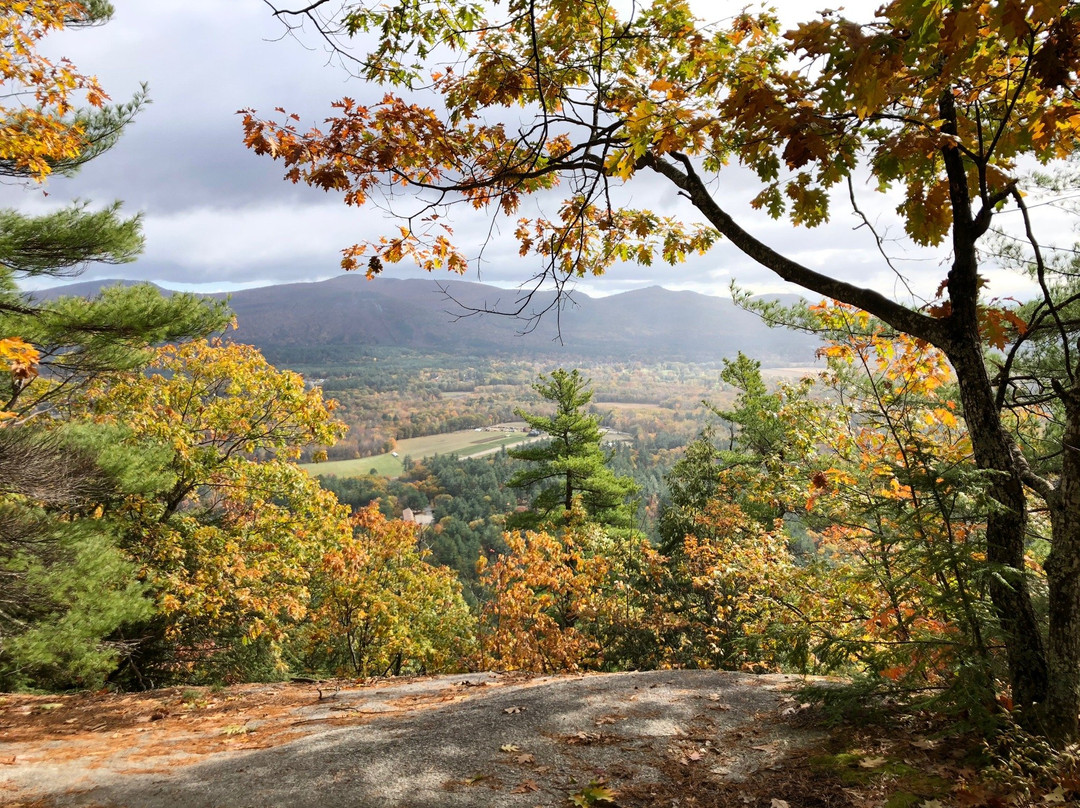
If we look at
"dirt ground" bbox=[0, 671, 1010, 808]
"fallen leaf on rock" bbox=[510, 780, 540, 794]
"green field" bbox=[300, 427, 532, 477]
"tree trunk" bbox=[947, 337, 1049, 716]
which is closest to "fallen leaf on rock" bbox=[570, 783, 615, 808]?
"dirt ground" bbox=[0, 671, 1010, 808]

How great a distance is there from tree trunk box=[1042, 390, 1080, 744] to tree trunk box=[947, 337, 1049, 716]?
0.10m

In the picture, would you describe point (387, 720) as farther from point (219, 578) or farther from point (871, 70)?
point (219, 578)

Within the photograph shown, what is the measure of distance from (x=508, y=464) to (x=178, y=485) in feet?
227

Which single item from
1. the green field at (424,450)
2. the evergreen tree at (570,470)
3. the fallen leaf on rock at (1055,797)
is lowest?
the green field at (424,450)

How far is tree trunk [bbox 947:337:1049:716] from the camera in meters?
2.80

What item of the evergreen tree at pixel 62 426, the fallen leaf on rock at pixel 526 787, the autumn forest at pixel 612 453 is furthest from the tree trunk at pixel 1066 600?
the evergreen tree at pixel 62 426

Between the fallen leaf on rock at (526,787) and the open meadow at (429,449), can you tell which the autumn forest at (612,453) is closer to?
the fallen leaf on rock at (526,787)

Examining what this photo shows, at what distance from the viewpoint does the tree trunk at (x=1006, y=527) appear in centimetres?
280

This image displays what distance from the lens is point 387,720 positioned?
4715 millimetres

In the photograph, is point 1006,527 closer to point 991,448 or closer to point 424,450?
point 991,448

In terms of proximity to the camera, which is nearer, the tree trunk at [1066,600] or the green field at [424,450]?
the tree trunk at [1066,600]

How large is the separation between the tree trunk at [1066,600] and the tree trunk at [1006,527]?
0.10m

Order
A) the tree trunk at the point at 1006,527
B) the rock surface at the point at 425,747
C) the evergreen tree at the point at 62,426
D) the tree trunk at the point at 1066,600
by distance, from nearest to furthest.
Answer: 1. the tree trunk at the point at 1066,600
2. the tree trunk at the point at 1006,527
3. the rock surface at the point at 425,747
4. the evergreen tree at the point at 62,426

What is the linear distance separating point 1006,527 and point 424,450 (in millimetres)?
108009
